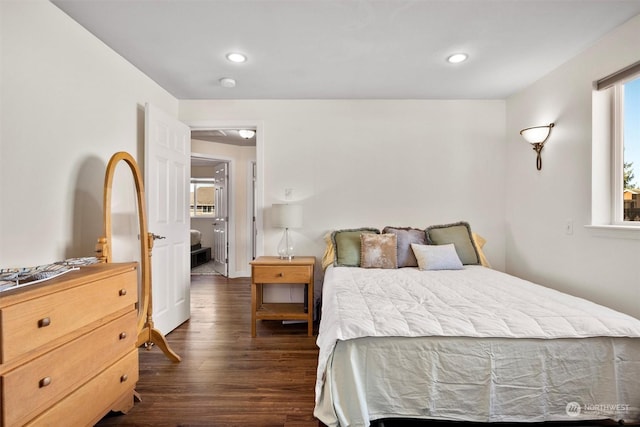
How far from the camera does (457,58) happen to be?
7.84ft

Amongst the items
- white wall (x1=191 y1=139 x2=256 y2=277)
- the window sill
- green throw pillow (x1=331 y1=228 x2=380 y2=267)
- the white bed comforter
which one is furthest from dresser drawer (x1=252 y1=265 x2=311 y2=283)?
white wall (x1=191 y1=139 x2=256 y2=277)

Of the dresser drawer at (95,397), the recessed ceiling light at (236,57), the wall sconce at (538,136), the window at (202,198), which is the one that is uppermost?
the recessed ceiling light at (236,57)

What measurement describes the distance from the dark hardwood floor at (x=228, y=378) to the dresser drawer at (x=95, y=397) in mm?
221

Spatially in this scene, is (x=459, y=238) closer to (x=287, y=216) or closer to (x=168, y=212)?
(x=287, y=216)

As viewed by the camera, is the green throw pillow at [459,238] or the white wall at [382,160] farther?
the white wall at [382,160]

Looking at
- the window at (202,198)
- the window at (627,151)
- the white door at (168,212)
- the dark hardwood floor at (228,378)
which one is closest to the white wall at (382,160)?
the white door at (168,212)

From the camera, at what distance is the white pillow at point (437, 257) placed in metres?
2.70

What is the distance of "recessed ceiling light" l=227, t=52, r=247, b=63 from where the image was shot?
92.0 inches

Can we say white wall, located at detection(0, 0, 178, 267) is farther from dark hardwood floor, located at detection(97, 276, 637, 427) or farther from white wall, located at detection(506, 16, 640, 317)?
white wall, located at detection(506, 16, 640, 317)

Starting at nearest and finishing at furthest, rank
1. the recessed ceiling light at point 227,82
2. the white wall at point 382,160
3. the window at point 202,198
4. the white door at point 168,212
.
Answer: the white door at point 168,212
the recessed ceiling light at point 227,82
the white wall at point 382,160
the window at point 202,198

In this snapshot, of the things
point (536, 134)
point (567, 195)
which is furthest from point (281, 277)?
point (536, 134)

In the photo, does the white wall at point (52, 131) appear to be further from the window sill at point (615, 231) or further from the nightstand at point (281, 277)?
the window sill at point (615, 231)

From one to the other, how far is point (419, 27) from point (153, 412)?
2.85 metres

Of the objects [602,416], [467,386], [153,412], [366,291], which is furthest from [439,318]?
[153,412]
